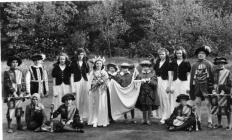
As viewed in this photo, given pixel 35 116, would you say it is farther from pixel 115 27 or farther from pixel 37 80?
pixel 115 27

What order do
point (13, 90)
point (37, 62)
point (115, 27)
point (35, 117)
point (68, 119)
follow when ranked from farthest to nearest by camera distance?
point (115, 27) < point (37, 62) < point (13, 90) < point (35, 117) < point (68, 119)

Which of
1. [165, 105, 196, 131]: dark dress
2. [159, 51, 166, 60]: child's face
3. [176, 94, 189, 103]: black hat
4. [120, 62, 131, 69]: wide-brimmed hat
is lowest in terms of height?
[165, 105, 196, 131]: dark dress

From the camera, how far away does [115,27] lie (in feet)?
22.5

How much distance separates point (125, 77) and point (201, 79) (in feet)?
5.07

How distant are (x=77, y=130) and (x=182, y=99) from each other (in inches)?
83.9

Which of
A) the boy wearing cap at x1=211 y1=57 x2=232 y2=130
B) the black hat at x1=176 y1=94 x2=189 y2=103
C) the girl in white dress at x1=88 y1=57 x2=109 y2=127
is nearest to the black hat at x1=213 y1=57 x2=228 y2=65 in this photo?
the boy wearing cap at x1=211 y1=57 x2=232 y2=130

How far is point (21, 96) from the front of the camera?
6512 millimetres

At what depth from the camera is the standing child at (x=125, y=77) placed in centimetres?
657

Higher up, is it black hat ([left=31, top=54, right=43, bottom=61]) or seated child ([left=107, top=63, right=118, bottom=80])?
black hat ([left=31, top=54, right=43, bottom=61])

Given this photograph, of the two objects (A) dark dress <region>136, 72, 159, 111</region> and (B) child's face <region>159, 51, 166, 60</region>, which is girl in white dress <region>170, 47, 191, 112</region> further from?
(A) dark dress <region>136, 72, 159, 111</region>

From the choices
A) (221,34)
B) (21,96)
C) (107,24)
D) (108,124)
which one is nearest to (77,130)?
(108,124)

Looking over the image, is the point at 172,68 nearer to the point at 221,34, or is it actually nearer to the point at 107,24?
the point at 221,34

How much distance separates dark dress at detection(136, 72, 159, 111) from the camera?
629cm

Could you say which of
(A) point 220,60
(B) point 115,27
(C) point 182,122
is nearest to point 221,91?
(A) point 220,60
